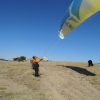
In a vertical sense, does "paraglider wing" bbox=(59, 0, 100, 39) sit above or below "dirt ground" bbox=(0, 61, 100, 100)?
above

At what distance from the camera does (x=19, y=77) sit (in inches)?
962

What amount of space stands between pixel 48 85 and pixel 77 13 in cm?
947

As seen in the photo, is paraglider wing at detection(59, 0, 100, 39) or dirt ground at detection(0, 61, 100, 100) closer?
dirt ground at detection(0, 61, 100, 100)

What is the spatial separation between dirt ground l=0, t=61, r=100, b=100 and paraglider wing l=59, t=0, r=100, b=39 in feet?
19.8

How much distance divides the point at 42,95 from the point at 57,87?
11.4 feet

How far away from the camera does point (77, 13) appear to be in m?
25.2

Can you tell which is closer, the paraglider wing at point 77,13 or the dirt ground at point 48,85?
the dirt ground at point 48,85

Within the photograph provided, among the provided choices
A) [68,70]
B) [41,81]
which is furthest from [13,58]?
[41,81]

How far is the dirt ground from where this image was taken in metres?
17.9

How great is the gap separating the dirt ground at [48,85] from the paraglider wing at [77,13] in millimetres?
6036

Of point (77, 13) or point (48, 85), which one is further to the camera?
point (77, 13)

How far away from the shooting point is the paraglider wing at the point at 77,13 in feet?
70.8

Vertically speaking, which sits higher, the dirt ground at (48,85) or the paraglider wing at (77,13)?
the paraglider wing at (77,13)

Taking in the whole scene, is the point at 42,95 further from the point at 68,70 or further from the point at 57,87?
the point at 68,70
